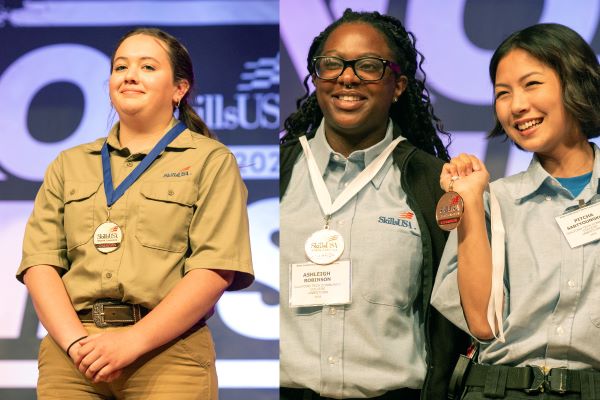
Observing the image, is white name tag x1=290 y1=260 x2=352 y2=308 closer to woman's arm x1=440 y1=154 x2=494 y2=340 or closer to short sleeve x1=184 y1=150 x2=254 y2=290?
short sleeve x1=184 y1=150 x2=254 y2=290

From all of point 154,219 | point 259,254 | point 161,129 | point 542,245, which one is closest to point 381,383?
point 542,245

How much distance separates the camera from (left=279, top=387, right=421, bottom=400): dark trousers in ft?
9.21

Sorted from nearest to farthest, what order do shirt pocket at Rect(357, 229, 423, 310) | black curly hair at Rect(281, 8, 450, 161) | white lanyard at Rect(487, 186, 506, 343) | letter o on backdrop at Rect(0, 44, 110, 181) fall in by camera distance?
white lanyard at Rect(487, 186, 506, 343) → shirt pocket at Rect(357, 229, 423, 310) → black curly hair at Rect(281, 8, 450, 161) → letter o on backdrop at Rect(0, 44, 110, 181)

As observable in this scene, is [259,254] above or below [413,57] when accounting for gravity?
below

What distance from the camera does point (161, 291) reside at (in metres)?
2.72

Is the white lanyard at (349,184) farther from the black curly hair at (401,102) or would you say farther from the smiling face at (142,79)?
the smiling face at (142,79)

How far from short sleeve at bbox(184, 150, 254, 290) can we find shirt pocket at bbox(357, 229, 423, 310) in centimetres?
39

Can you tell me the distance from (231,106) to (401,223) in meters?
1.67

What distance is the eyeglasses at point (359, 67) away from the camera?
305cm

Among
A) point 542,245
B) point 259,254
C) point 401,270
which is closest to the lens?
point 542,245

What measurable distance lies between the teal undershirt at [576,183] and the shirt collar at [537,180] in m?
0.04

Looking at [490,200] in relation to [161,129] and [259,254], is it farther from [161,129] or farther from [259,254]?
[259,254]

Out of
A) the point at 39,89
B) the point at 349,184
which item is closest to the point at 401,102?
the point at 349,184

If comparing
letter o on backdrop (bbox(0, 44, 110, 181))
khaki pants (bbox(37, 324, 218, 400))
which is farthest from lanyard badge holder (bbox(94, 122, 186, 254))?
letter o on backdrop (bbox(0, 44, 110, 181))
